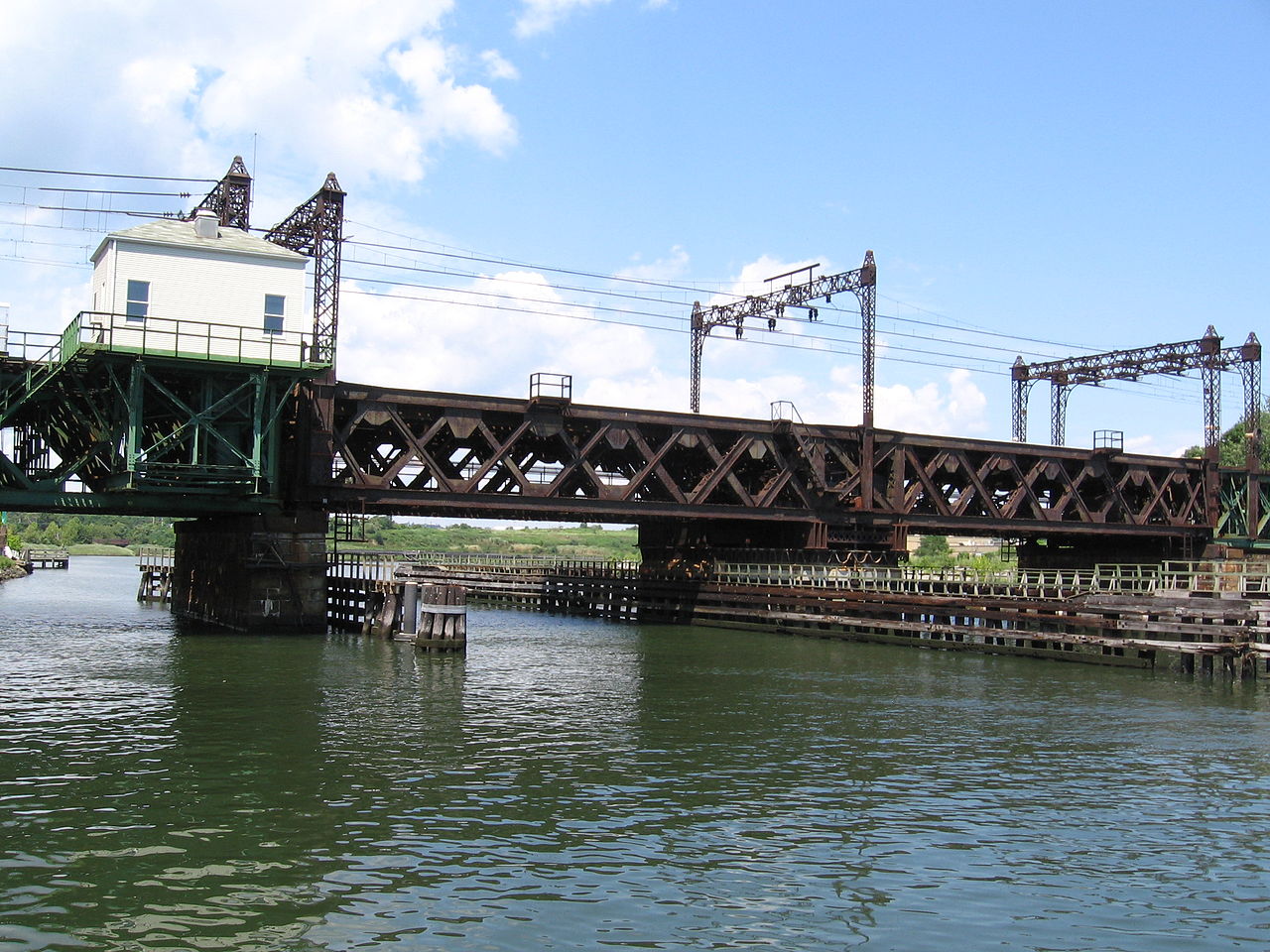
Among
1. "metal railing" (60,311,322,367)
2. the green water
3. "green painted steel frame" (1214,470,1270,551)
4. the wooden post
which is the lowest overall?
the green water

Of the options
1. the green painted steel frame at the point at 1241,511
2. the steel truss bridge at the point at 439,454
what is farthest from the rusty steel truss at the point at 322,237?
the green painted steel frame at the point at 1241,511

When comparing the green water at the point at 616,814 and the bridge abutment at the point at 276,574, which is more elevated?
the bridge abutment at the point at 276,574

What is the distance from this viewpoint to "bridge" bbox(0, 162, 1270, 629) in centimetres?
4447

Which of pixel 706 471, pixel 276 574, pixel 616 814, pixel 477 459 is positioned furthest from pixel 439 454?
pixel 616 814

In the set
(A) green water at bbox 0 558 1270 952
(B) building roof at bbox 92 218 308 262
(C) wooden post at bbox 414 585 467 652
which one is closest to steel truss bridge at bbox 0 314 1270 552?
(B) building roof at bbox 92 218 308 262

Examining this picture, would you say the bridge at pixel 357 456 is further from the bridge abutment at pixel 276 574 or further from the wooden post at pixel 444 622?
the wooden post at pixel 444 622

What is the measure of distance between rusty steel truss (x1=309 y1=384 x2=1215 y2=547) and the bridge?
13 centimetres

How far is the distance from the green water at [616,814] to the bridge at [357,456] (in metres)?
12.9

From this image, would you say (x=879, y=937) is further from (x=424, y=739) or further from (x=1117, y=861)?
(x=424, y=739)

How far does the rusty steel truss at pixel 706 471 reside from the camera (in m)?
51.5

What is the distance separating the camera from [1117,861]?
16078 millimetres

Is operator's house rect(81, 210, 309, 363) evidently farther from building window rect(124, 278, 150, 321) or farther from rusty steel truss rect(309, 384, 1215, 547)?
rusty steel truss rect(309, 384, 1215, 547)

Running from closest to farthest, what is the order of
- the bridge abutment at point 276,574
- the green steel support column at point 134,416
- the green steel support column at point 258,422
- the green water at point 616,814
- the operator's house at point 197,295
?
the green water at point 616,814
the green steel support column at point 134,416
the operator's house at point 197,295
the green steel support column at point 258,422
the bridge abutment at point 276,574

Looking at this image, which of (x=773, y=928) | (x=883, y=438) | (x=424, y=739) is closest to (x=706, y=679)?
(x=424, y=739)
